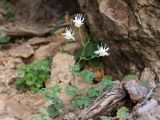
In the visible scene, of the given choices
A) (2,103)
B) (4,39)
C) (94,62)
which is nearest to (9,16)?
(4,39)

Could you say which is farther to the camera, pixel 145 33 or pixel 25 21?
pixel 25 21

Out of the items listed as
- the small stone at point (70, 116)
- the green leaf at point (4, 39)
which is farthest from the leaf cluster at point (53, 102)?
the green leaf at point (4, 39)

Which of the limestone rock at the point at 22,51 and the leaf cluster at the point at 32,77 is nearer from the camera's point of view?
the leaf cluster at the point at 32,77

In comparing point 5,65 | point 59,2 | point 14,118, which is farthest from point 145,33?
point 59,2

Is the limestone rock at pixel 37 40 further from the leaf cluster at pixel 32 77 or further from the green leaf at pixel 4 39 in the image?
the leaf cluster at pixel 32 77

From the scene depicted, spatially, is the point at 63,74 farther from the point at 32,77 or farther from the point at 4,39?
the point at 4,39

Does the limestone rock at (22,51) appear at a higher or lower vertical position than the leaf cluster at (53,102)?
higher

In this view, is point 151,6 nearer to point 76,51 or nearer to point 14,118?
point 76,51
